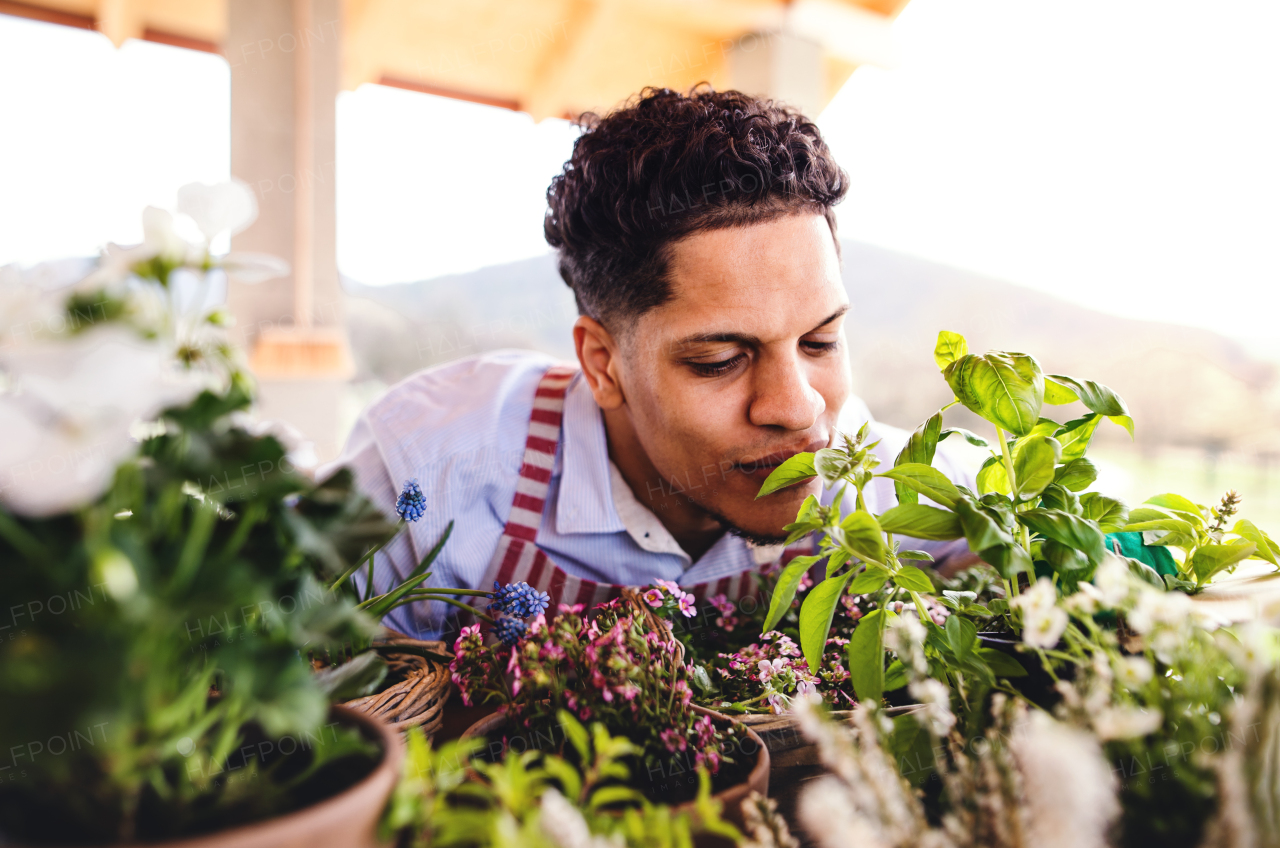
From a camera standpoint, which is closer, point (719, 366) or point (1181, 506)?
point (1181, 506)

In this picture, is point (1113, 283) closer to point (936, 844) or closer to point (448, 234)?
point (936, 844)

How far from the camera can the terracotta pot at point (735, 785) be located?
1.73 feet

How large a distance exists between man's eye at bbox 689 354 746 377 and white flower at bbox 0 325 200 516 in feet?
2.47

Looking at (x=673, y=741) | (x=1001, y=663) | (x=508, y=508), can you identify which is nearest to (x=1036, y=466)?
(x=1001, y=663)

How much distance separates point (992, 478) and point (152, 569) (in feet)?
2.36

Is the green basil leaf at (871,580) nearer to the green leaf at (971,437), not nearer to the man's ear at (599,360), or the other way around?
the green leaf at (971,437)

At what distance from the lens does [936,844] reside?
1.38 ft

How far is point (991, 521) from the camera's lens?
572 mm

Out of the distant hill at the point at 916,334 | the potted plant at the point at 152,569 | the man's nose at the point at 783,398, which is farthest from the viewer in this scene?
the distant hill at the point at 916,334

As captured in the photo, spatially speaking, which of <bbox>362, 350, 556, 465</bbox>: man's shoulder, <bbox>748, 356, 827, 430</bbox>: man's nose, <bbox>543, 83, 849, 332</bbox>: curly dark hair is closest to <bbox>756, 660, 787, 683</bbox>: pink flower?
<bbox>748, 356, 827, 430</bbox>: man's nose

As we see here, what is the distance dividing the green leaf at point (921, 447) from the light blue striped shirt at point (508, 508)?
1.79 feet

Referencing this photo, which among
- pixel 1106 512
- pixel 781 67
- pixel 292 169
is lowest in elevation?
pixel 1106 512

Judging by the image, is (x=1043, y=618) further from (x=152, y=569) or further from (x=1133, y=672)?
(x=152, y=569)

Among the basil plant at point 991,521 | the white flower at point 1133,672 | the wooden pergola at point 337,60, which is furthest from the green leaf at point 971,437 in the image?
the wooden pergola at point 337,60
